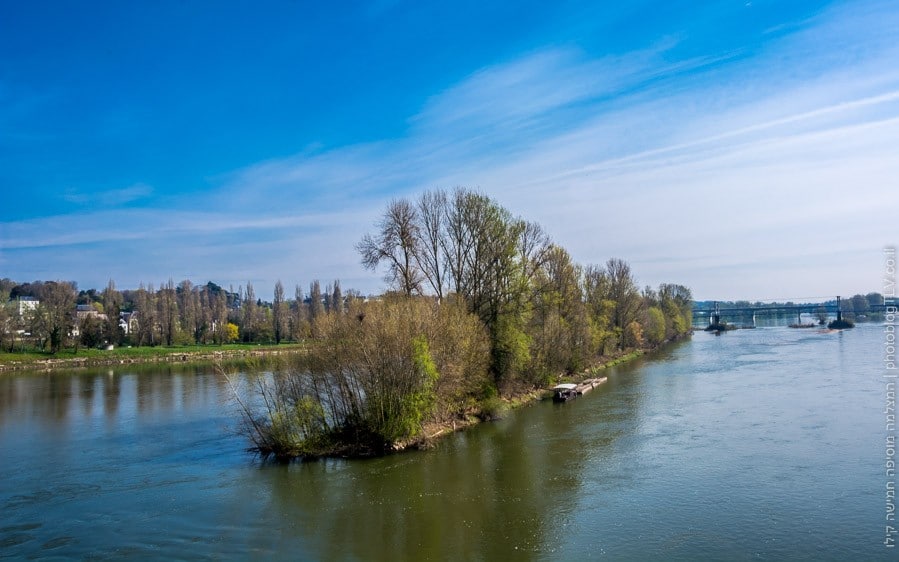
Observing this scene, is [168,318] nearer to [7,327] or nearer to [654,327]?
[7,327]

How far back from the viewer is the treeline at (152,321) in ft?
266

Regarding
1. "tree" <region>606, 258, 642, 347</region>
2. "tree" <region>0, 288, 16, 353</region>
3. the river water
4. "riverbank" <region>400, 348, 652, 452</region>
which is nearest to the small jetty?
"riverbank" <region>400, 348, 652, 452</region>

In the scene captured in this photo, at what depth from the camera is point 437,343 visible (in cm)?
2719

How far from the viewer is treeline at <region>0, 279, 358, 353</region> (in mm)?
81000

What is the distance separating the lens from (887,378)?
40.9 m

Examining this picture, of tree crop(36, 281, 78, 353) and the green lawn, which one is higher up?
tree crop(36, 281, 78, 353)

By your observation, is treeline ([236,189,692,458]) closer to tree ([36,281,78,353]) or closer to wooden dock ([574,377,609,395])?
wooden dock ([574,377,609,395])

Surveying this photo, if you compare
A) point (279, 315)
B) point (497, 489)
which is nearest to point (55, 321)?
point (279, 315)

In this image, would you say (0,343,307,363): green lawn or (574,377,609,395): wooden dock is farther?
(0,343,307,363): green lawn

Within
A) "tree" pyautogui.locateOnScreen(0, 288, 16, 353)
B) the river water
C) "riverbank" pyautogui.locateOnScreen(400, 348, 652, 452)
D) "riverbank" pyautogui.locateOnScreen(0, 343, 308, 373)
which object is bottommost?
the river water

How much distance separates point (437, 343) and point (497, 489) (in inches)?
333

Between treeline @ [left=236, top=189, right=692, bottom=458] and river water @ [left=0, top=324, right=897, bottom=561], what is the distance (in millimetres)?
1901

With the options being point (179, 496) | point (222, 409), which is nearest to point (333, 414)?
point (179, 496)

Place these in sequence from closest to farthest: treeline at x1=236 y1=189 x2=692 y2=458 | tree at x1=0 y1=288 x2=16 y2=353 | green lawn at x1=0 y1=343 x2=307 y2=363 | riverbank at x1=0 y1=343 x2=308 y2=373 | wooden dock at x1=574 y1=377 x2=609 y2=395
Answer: treeline at x1=236 y1=189 x2=692 y2=458 → wooden dock at x1=574 y1=377 x2=609 y2=395 → riverbank at x1=0 y1=343 x2=308 y2=373 → green lawn at x1=0 y1=343 x2=307 y2=363 → tree at x1=0 y1=288 x2=16 y2=353
